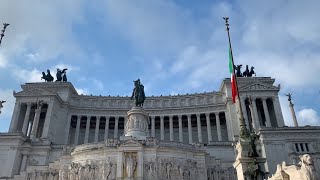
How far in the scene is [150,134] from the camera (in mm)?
70000

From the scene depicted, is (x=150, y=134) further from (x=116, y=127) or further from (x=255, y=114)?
(x=255, y=114)

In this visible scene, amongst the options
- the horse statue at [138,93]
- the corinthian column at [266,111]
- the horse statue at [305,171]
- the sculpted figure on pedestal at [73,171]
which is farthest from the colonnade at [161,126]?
the horse statue at [305,171]

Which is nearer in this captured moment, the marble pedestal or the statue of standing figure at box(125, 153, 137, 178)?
the statue of standing figure at box(125, 153, 137, 178)

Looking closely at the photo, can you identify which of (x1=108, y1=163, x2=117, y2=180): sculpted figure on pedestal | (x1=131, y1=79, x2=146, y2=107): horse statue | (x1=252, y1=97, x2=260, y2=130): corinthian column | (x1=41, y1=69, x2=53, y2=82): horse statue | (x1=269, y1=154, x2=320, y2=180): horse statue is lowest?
(x1=269, y1=154, x2=320, y2=180): horse statue

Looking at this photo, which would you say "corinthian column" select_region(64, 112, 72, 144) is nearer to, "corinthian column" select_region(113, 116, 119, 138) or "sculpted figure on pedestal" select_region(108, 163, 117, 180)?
"corinthian column" select_region(113, 116, 119, 138)

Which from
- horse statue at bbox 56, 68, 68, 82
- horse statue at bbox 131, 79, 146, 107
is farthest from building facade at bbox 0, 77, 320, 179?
horse statue at bbox 131, 79, 146, 107

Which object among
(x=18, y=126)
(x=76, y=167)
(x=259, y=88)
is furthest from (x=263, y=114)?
(x=18, y=126)

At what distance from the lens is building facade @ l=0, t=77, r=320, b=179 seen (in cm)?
3769

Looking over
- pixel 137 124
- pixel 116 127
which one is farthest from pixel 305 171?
pixel 116 127

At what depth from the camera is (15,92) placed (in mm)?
67688

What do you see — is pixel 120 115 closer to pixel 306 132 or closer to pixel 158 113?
pixel 158 113

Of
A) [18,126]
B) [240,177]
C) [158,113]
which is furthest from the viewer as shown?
[158,113]

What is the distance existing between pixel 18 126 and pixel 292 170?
60696mm

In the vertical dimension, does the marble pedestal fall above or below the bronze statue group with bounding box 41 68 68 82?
below
